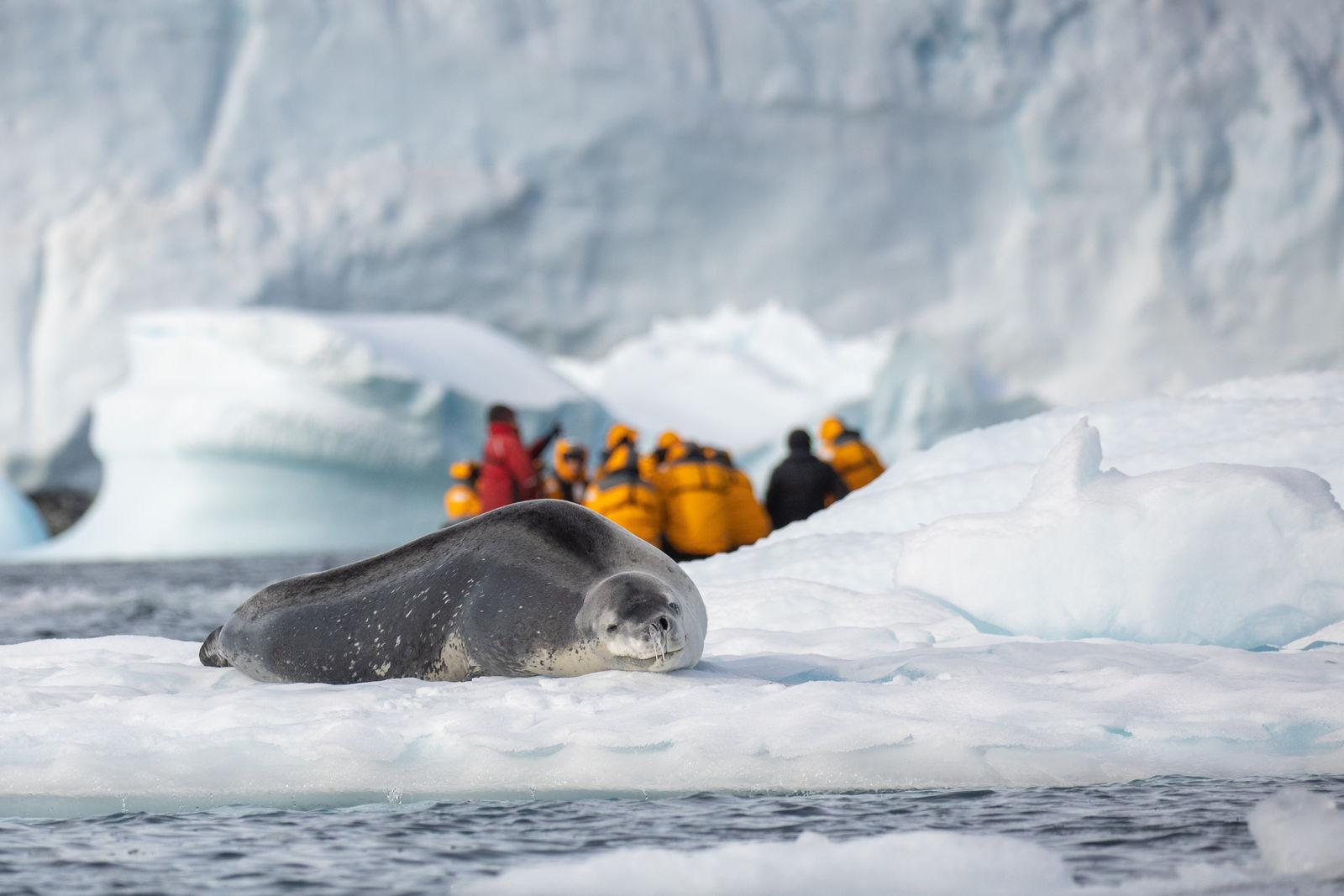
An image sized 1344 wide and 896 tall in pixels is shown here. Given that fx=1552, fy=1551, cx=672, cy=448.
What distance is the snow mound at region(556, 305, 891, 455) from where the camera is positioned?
16.3 meters

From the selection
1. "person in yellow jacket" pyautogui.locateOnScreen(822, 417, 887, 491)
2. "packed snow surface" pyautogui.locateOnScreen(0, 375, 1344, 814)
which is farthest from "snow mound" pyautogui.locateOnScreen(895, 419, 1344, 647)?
"person in yellow jacket" pyautogui.locateOnScreen(822, 417, 887, 491)

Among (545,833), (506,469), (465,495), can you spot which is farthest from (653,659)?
(465,495)

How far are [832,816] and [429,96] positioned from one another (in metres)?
16.1

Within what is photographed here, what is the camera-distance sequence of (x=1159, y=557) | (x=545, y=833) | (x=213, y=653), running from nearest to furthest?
(x=545, y=833)
(x=1159, y=557)
(x=213, y=653)

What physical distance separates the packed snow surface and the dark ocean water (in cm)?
7

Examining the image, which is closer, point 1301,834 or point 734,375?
point 1301,834

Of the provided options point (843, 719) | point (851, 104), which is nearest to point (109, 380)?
point (851, 104)

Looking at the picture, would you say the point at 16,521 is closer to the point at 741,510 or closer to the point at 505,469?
the point at 505,469

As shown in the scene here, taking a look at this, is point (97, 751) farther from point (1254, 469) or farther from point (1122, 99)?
point (1122, 99)

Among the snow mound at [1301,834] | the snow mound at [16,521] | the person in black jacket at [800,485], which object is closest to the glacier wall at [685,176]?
the snow mound at [16,521]

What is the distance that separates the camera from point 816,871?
1.98m

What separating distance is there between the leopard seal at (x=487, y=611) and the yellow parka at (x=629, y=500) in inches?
127

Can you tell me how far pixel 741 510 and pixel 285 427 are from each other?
7.45 meters

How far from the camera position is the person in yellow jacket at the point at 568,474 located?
9.19m
